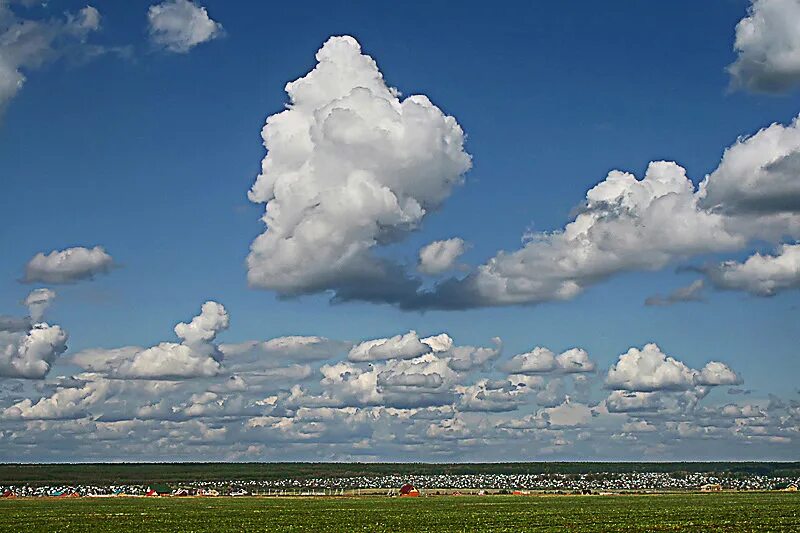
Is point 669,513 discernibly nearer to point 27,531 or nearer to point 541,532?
point 541,532

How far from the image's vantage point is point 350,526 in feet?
301

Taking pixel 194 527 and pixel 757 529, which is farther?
pixel 194 527

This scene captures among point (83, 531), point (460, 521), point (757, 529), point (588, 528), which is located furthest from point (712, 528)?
point (83, 531)

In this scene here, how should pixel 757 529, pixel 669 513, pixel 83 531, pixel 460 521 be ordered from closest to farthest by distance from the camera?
pixel 757 529, pixel 83 531, pixel 460 521, pixel 669 513

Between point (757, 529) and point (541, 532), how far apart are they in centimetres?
1679

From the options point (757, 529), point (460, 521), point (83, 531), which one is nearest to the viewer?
point (757, 529)

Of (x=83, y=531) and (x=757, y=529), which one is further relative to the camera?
(x=83, y=531)

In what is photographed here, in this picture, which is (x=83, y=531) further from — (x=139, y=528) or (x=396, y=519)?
(x=396, y=519)

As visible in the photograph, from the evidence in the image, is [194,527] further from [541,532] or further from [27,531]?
[541,532]

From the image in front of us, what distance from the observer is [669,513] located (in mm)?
114188

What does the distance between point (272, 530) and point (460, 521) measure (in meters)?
20.7

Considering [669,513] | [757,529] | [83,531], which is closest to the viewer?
[757,529]

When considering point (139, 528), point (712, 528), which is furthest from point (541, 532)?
point (139, 528)

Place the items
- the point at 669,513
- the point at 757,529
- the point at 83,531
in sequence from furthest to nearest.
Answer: the point at 669,513, the point at 83,531, the point at 757,529
